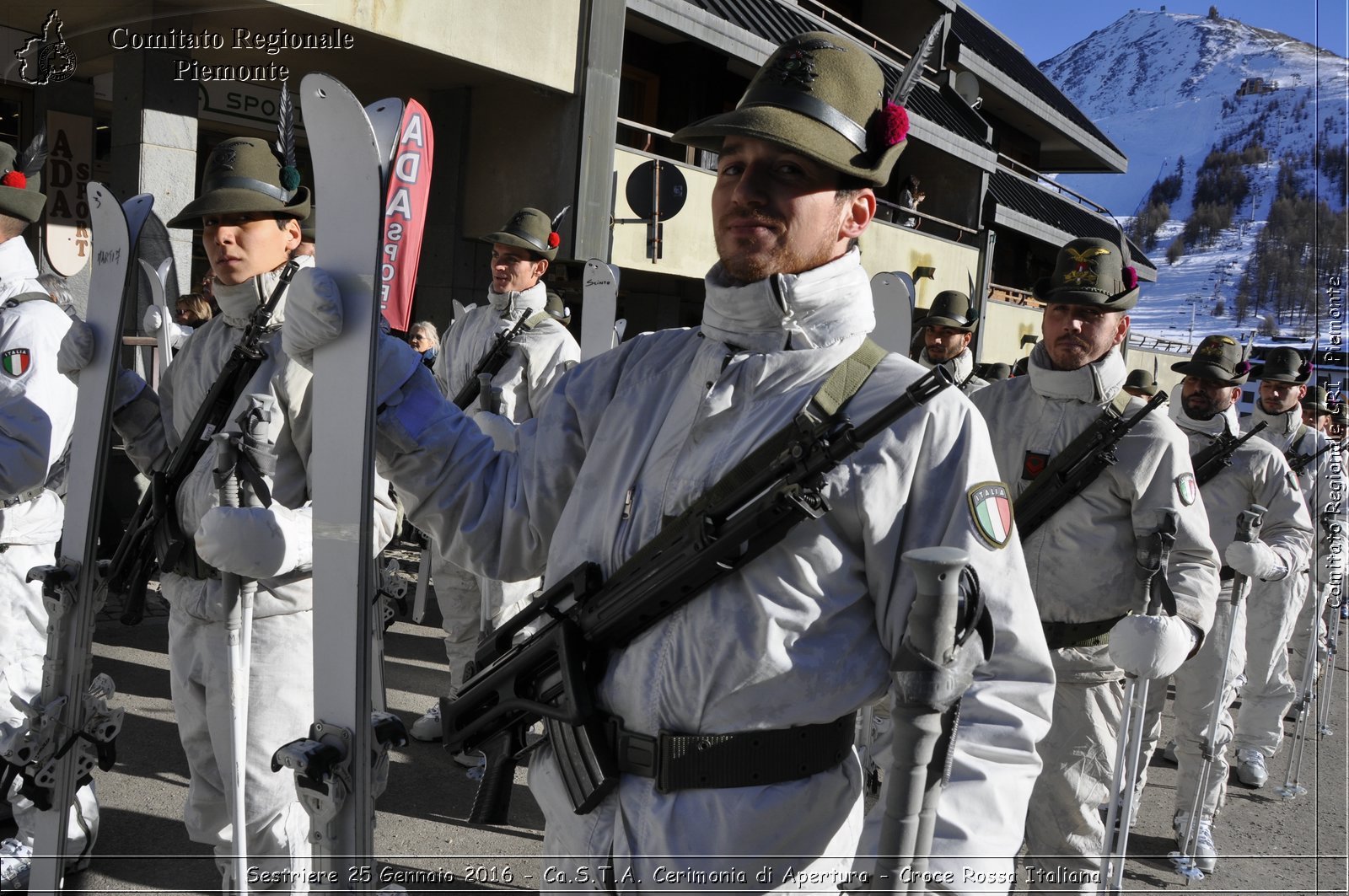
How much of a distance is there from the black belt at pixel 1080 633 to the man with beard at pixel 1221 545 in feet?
5.44

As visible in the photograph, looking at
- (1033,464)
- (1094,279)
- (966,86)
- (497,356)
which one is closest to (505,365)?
(497,356)

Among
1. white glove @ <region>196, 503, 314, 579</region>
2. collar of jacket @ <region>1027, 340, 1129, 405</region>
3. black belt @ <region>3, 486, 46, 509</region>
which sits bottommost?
black belt @ <region>3, 486, 46, 509</region>

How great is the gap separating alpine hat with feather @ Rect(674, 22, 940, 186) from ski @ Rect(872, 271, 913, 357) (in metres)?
2.66

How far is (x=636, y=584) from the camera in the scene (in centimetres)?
172

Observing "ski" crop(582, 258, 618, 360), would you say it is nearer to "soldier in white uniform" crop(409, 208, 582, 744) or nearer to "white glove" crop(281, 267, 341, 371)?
"soldier in white uniform" crop(409, 208, 582, 744)

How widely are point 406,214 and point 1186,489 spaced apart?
2.52 m

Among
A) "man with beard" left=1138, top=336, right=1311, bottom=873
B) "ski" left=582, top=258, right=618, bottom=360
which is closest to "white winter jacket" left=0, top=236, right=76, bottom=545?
"ski" left=582, top=258, right=618, bottom=360

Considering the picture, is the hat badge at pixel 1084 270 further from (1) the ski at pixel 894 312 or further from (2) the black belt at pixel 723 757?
(2) the black belt at pixel 723 757

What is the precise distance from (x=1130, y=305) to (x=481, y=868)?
3.12 metres

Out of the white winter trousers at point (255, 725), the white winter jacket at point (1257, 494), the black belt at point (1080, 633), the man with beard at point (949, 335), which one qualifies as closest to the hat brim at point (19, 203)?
the white winter trousers at point (255, 725)

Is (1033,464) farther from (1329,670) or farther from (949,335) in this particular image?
(1329,670)

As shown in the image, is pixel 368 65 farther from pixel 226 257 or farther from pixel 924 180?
pixel 924 180

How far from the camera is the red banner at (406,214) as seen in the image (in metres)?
3.05

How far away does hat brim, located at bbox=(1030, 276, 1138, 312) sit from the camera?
3629mm
